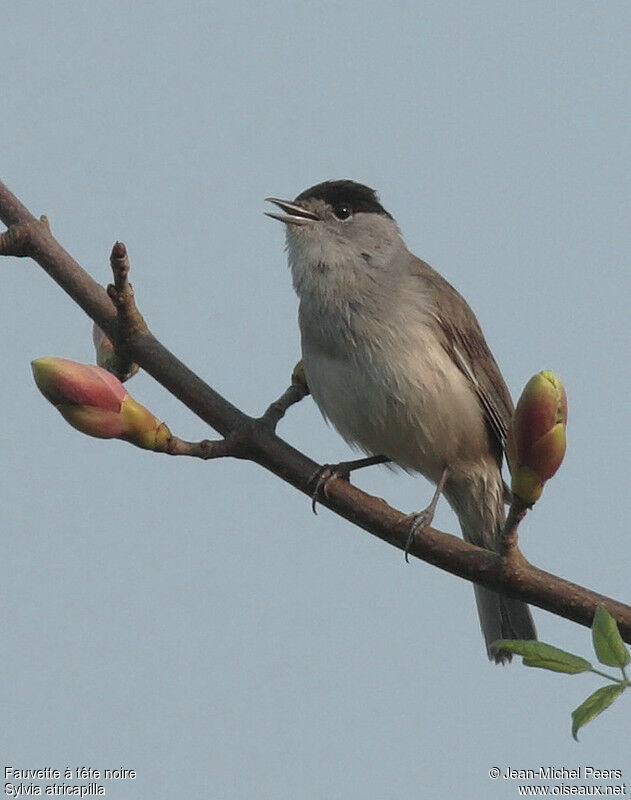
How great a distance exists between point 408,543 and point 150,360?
116cm

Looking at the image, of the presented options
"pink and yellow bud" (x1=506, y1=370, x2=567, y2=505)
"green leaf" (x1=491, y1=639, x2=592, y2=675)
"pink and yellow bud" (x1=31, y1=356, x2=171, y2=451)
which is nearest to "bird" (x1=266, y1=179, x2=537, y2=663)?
"pink and yellow bud" (x1=506, y1=370, x2=567, y2=505)

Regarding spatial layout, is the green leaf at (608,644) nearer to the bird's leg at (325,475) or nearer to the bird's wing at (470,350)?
the bird's leg at (325,475)

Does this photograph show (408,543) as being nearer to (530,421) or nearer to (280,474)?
(280,474)

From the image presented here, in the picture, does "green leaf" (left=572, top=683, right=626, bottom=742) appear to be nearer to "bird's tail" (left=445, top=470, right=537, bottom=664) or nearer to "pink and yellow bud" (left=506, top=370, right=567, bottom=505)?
"pink and yellow bud" (left=506, top=370, right=567, bottom=505)

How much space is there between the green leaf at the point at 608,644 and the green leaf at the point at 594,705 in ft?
0.24

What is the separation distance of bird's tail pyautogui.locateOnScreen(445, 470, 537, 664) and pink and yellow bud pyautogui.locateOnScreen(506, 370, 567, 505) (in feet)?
10.4

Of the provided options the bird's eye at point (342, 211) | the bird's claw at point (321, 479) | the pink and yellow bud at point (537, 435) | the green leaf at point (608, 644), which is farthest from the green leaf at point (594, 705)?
the bird's eye at point (342, 211)

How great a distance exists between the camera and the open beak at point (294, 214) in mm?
6789

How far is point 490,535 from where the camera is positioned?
7.10 metres

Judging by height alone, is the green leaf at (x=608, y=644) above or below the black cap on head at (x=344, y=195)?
below

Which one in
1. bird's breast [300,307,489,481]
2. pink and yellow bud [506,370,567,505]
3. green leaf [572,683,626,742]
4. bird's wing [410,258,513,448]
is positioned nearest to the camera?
green leaf [572,683,626,742]

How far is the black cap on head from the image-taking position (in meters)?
7.17

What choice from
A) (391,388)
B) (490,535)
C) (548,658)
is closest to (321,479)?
(548,658)

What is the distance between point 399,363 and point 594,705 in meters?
3.73
